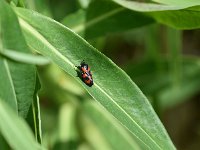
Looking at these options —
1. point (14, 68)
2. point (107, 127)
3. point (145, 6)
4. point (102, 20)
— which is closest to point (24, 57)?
point (14, 68)

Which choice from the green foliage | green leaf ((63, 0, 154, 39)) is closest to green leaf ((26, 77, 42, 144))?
the green foliage

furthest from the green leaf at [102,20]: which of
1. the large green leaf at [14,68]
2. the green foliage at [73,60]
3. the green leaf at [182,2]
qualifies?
the large green leaf at [14,68]

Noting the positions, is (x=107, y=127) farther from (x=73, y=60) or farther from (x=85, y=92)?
(x=73, y=60)

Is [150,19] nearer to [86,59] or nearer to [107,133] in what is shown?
[86,59]

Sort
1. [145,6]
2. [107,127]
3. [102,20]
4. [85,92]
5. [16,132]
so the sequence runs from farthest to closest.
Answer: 1. [85,92]
2. [107,127]
3. [102,20]
4. [145,6]
5. [16,132]

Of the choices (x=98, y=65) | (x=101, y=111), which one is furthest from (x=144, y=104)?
(x=101, y=111)

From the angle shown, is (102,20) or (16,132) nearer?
(16,132)

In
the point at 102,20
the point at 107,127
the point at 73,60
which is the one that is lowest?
the point at 107,127
